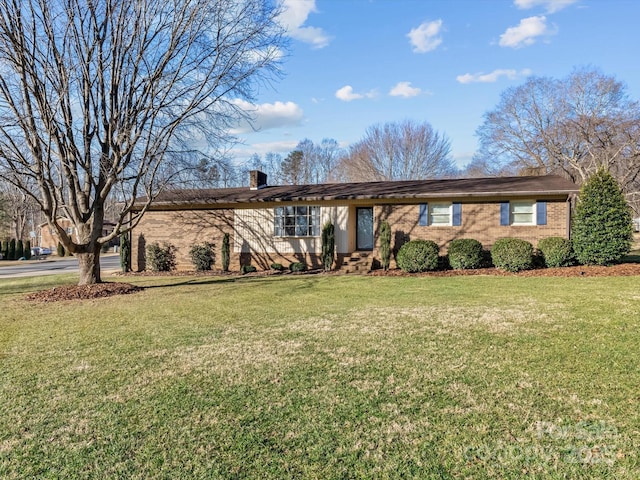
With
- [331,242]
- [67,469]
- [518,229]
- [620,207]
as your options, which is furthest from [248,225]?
[67,469]

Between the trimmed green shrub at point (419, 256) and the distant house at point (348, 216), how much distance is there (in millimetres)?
1128

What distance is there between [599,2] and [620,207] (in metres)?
5.63

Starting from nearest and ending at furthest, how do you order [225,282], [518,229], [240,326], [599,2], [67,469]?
1. [67,469]
2. [240,326]
3. [599,2]
4. [225,282]
5. [518,229]

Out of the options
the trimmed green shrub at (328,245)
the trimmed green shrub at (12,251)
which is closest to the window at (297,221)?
the trimmed green shrub at (328,245)

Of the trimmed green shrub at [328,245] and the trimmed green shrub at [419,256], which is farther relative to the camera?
the trimmed green shrub at [328,245]

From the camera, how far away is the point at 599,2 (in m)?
10.4

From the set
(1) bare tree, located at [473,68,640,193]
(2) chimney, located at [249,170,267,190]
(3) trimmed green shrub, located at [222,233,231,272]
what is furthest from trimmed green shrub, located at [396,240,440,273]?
(1) bare tree, located at [473,68,640,193]

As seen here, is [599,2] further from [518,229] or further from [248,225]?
[248,225]

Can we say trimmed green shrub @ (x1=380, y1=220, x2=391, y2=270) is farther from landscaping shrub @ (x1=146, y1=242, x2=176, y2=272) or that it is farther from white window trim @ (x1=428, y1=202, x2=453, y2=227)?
landscaping shrub @ (x1=146, y1=242, x2=176, y2=272)

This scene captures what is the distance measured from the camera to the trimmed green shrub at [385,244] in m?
14.1

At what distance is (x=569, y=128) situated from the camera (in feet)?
94.6

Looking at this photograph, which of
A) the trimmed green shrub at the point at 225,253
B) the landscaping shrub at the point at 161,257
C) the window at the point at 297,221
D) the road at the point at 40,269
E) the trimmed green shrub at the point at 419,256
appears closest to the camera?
the trimmed green shrub at the point at 419,256

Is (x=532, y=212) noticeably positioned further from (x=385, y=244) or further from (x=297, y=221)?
(x=297, y=221)

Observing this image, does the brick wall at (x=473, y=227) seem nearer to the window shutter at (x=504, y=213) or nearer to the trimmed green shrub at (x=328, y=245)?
the window shutter at (x=504, y=213)
